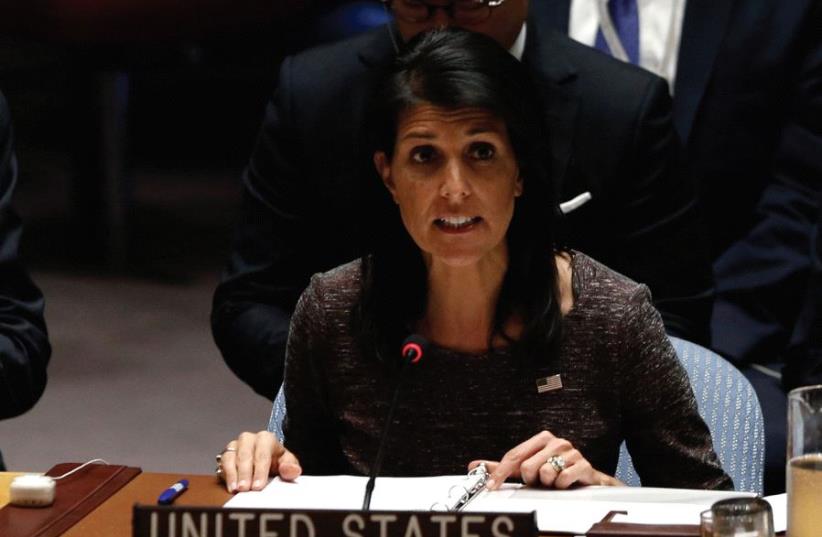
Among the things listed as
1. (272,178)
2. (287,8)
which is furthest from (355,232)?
(287,8)

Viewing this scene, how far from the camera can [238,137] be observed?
7.06 meters

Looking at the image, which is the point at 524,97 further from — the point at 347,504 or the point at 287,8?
the point at 287,8

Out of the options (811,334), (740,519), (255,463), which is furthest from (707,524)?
(811,334)

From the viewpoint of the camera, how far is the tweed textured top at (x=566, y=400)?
215cm

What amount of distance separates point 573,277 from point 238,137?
4929mm

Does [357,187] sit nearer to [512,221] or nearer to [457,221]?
[512,221]

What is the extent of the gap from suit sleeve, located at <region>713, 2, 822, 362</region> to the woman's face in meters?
1.12

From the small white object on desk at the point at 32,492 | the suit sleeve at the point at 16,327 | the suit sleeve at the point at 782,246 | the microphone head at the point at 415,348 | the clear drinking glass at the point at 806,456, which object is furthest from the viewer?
the suit sleeve at the point at 782,246

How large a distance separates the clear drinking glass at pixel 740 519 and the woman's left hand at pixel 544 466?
0.45 metres

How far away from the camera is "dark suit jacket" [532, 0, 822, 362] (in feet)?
10.3

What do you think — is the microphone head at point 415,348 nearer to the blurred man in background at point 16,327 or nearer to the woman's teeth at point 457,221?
the woman's teeth at point 457,221

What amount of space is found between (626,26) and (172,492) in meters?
1.73

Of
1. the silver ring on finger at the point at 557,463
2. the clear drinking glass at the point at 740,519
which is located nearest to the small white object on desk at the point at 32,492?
the silver ring on finger at the point at 557,463

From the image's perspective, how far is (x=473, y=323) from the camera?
2217 millimetres
